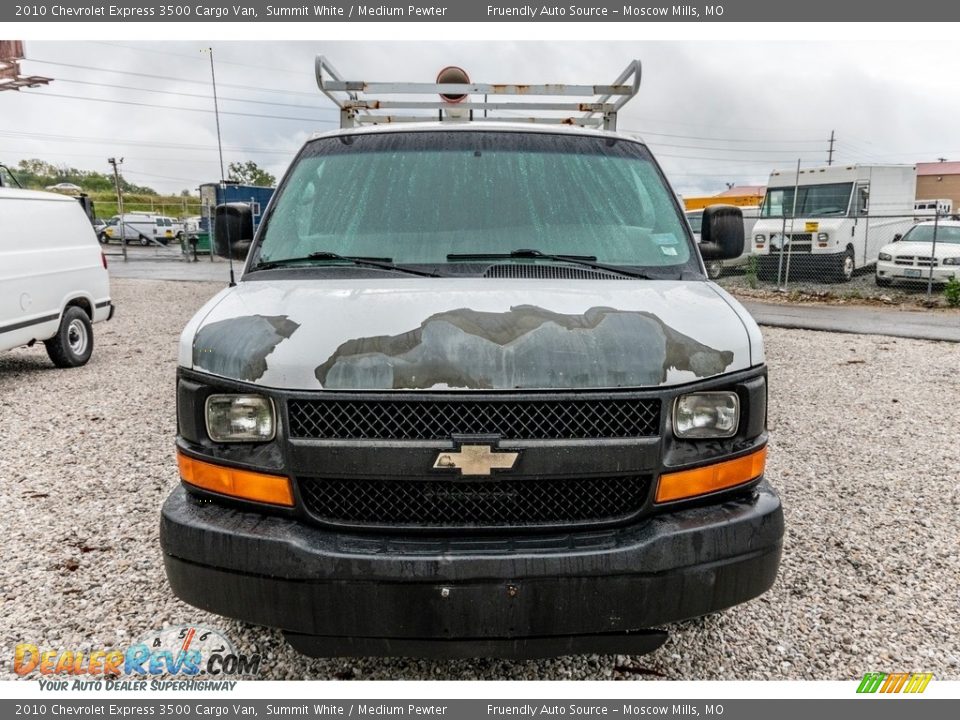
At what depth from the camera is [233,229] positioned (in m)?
3.48

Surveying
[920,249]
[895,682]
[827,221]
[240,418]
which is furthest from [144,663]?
[827,221]

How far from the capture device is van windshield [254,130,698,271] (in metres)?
2.89

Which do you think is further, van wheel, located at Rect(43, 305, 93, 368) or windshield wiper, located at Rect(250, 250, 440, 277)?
van wheel, located at Rect(43, 305, 93, 368)

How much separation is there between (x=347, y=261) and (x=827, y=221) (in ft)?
55.5

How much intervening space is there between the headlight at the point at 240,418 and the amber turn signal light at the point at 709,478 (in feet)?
4.11

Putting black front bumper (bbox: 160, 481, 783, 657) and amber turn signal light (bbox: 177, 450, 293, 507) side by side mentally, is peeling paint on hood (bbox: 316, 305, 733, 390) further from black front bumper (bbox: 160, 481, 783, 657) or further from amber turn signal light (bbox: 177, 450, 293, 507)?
black front bumper (bbox: 160, 481, 783, 657)

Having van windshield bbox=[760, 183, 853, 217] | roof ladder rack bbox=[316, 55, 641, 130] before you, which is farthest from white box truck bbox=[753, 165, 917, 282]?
roof ladder rack bbox=[316, 55, 641, 130]

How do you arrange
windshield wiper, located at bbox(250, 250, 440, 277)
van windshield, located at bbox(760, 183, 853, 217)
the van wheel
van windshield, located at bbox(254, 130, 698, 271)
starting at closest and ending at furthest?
windshield wiper, located at bbox(250, 250, 440, 277) < van windshield, located at bbox(254, 130, 698, 271) < the van wheel < van windshield, located at bbox(760, 183, 853, 217)

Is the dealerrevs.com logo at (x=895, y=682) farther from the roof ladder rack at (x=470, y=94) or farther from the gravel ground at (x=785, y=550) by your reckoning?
the roof ladder rack at (x=470, y=94)

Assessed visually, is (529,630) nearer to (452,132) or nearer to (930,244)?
(452,132)

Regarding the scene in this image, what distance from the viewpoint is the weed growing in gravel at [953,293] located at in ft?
45.1

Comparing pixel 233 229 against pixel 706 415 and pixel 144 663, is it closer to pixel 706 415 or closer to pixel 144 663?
pixel 144 663

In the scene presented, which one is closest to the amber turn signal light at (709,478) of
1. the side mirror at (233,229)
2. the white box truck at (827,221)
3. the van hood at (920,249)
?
the side mirror at (233,229)

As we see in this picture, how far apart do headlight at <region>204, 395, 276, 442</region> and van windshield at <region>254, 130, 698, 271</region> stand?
35.8 inches
